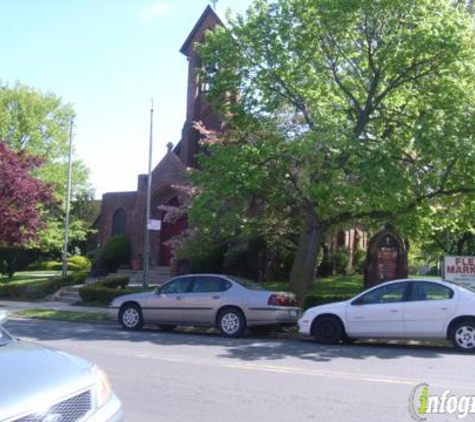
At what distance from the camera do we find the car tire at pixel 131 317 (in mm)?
15406

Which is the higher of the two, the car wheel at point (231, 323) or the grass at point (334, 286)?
the grass at point (334, 286)

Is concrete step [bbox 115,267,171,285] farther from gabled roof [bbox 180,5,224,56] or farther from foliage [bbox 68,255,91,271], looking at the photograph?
gabled roof [bbox 180,5,224,56]

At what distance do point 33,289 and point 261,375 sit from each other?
18616 millimetres

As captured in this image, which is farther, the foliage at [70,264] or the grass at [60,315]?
the foliage at [70,264]

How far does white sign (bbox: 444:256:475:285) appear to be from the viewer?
1656 centimetres

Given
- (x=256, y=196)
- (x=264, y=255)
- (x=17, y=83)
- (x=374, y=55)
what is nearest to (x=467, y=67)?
(x=374, y=55)

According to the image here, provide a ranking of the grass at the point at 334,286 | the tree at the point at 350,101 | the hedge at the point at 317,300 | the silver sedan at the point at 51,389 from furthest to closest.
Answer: the grass at the point at 334,286, the hedge at the point at 317,300, the tree at the point at 350,101, the silver sedan at the point at 51,389

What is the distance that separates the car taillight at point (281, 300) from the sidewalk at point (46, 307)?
24.5 ft

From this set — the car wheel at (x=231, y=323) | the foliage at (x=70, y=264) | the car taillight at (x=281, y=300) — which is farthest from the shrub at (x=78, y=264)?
the car taillight at (x=281, y=300)

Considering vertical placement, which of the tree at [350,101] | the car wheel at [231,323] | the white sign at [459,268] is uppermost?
the tree at [350,101]

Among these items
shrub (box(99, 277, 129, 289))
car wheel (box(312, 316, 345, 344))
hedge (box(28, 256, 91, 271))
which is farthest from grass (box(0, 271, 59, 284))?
car wheel (box(312, 316, 345, 344))

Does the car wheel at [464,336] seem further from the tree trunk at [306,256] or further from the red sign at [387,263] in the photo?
the red sign at [387,263]

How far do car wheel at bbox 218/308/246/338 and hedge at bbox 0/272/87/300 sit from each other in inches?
524

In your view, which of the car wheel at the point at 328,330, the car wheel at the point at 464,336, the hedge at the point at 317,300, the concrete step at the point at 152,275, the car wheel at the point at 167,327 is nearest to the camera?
the car wheel at the point at 464,336
